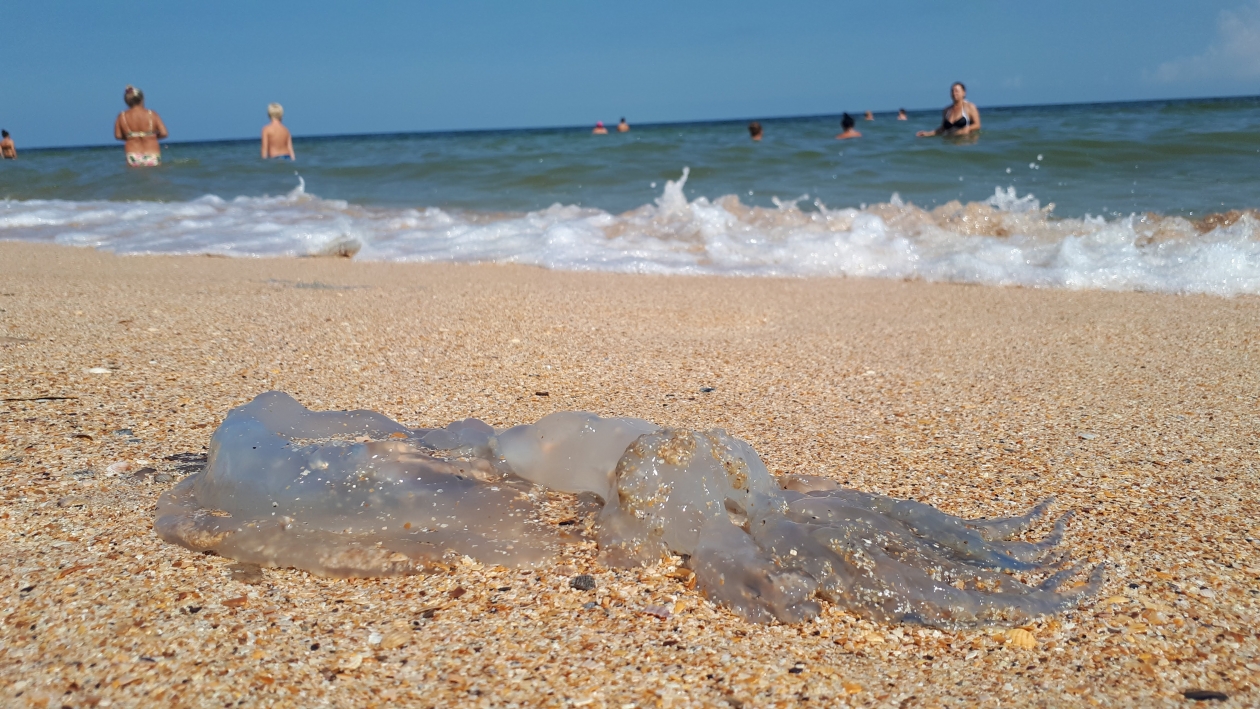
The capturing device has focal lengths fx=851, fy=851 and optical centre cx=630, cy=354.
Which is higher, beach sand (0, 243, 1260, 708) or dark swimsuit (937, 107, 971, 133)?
dark swimsuit (937, 107, 971, 133)

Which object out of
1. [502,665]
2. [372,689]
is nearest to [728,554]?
[502,665]

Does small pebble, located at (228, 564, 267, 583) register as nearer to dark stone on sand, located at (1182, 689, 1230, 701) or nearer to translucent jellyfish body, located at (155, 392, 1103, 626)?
translucent jellyfish body, located at (155, 392, 1103, 626)

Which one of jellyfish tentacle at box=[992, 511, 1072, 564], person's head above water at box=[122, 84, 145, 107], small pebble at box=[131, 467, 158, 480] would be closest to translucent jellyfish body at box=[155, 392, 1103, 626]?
jellyfish tentacle at box=[992, 511, 1072, 564]

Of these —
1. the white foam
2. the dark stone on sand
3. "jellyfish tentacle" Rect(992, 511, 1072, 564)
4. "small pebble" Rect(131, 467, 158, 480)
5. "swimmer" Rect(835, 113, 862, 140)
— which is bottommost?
the dark stone on sand

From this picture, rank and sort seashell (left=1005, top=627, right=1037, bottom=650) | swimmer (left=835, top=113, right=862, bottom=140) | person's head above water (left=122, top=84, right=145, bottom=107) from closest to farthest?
1. seashell (left=1005, top=627, right=1037, bottom=650)
2. person's head above water (left=122, top=84, right=145, bottom=107)
3. swimmer (left=835, top=113, right=862, bottom=140)

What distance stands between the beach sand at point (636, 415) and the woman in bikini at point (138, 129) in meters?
6.69

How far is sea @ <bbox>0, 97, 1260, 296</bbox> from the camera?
178 inches

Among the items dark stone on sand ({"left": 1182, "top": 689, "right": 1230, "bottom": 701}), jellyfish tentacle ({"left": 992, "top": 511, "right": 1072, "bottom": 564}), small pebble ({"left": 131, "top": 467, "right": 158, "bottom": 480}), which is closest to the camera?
dark stone on sand ({"left": 1182, "top": 689, "right": 1230, "bottom": 701})

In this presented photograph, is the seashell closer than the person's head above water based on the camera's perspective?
Yes

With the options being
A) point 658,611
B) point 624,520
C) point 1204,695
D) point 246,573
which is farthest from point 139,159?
point 1204,695

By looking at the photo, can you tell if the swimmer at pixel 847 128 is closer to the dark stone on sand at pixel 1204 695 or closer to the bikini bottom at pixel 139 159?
the bikini bottom at pixel 139 159

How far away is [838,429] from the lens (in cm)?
202

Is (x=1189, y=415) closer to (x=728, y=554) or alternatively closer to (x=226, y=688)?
(x=728, y=554)

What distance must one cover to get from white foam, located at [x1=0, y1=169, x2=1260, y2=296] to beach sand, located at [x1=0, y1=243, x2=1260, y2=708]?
466mm
